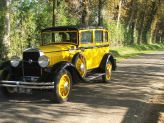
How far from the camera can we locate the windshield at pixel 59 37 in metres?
12.1

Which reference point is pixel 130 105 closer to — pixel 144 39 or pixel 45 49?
pixel 45 49

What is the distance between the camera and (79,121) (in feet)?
27.0

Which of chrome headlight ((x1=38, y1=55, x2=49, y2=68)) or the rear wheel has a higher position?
chrome headlight ((x1=38, y1=55, x2=49, y2=68))

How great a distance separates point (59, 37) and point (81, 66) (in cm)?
152

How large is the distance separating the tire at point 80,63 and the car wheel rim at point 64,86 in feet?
2.47

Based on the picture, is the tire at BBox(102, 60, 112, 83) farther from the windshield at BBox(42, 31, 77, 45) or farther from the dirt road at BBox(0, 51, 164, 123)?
the windshield at BBox(42, 31, 77, 45)

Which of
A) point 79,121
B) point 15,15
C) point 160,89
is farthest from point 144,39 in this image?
point 79,121

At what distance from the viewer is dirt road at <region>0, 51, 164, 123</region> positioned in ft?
28.0

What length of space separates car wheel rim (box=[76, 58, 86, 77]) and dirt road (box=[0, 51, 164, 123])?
594 millimetres

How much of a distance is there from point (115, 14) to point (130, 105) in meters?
37.9

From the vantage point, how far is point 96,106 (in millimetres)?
9766

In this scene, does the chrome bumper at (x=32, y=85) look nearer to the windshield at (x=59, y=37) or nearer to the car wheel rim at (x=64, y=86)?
the car wheel rim at (x=64, y=86)

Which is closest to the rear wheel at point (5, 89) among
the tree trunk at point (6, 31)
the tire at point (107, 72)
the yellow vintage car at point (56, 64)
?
the yellow vintage car at point (56, 64)

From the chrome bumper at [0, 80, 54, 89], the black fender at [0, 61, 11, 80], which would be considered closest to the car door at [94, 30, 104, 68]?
the black fender at [0, 61, 11, 80]
